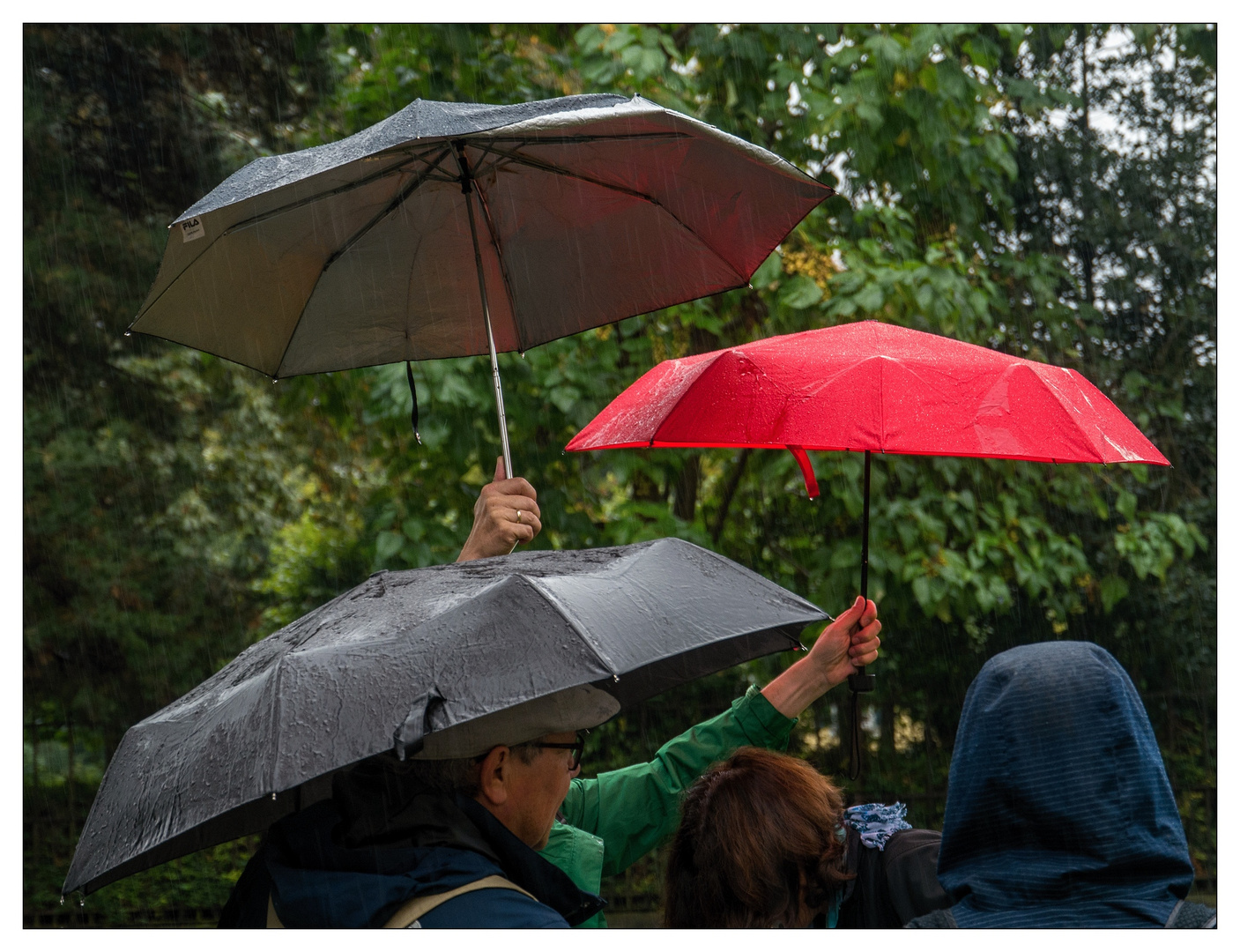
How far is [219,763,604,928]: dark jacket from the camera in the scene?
168 centimetres

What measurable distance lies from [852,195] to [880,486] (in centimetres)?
168

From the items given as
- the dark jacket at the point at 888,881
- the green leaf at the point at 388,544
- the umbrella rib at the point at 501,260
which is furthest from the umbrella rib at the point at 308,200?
the green leaf at the point at 388,544

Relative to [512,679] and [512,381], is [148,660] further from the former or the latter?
[512,679]

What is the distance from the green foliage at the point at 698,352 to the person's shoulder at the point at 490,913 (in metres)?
3.39

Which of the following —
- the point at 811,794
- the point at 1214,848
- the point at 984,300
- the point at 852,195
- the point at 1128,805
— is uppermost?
the point at 852,195

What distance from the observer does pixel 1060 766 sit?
1.47 m

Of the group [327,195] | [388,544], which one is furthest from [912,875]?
[388,544]

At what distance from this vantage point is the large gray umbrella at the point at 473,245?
2719 millimetres

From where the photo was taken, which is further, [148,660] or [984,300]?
[148,660]

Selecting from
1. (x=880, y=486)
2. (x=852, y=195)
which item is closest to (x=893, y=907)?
(x=880, y=486)

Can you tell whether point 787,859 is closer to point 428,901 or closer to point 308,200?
point 428,901

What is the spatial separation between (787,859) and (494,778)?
61cm

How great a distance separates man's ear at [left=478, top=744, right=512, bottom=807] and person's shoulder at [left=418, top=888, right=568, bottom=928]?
0.29 metres

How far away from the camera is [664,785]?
2.56 meters
